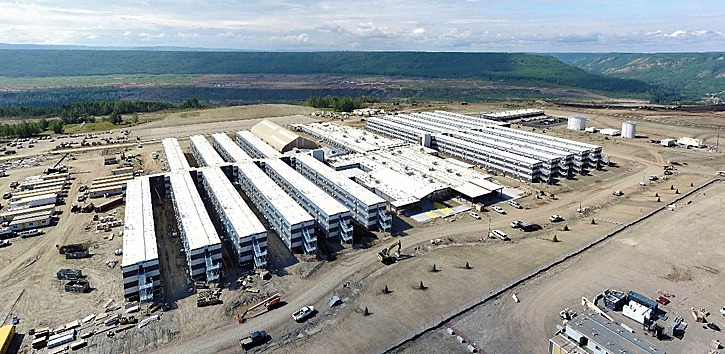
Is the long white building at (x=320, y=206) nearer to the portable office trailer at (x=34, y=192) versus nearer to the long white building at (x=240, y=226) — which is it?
the long white building at (x=240, y=226)

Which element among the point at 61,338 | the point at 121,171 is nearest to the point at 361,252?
the point at 61,338

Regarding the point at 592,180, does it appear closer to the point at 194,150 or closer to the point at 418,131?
the point at 418,131

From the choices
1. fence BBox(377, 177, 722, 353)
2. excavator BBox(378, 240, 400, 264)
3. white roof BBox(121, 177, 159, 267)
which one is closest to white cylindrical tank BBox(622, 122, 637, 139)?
fence BBox(377, 177, 722, 353)

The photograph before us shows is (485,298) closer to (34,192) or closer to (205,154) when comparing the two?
(205,154)

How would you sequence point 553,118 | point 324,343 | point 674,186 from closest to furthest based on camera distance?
point 324,343 → point 674,186 → point 553,118

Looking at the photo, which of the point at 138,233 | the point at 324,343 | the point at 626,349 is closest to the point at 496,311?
the point at 626,349

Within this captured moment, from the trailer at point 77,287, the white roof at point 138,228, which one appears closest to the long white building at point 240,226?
the white roof at point 138,228
